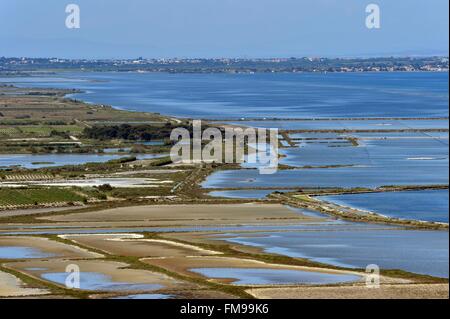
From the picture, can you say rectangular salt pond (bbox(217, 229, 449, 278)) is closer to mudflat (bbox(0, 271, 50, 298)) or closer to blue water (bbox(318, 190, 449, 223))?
blue water (bbox(318, 190, 449, 223))

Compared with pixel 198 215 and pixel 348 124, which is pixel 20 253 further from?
pixel 348 124

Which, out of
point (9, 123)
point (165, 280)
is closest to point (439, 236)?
point (165, 280)

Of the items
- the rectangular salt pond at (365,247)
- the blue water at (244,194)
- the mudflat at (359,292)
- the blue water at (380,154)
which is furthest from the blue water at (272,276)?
the blue water at (380,154)

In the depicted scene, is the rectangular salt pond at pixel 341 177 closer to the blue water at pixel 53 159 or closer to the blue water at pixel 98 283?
the blue water at pixel 53 159

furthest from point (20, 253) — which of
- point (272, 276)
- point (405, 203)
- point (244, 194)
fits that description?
point (405, 203)
